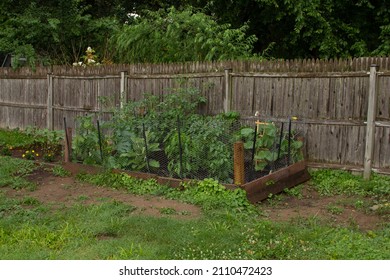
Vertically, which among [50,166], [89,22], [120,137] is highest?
[89,22]

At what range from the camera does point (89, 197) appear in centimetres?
763

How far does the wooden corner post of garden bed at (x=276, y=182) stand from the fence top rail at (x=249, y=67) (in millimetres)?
1794

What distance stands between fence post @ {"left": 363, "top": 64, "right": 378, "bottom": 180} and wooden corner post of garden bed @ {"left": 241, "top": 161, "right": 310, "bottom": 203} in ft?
3.34

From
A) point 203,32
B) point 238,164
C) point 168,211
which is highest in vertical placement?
point 203,32

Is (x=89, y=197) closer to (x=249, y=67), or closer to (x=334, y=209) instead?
(x=334, y=209)

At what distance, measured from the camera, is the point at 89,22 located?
1830 cm

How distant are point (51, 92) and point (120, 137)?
602cm

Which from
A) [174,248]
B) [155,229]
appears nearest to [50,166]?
[155,229]

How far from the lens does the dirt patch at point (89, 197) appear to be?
6762mm

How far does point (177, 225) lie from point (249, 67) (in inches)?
187

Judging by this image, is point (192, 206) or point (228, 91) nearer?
point (192, 206)

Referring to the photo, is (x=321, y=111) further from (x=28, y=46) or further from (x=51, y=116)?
(x=28, y=46)

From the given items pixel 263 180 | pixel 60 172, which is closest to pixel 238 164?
pixel 263 180

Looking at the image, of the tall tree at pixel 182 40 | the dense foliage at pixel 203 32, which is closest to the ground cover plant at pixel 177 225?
the tall tree at pixel 182 40
